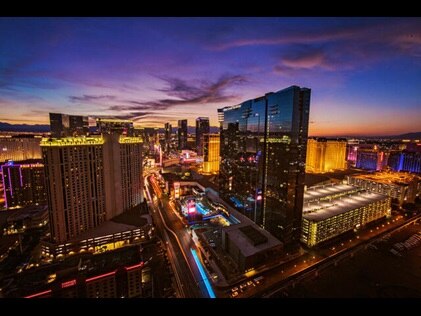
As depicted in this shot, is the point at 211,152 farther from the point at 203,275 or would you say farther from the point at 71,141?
the point at 203,275

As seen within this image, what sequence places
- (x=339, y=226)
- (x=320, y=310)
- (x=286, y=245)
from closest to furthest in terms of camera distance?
(x=320, y=310) → (x=286, y=245) → (x=339, y=226)

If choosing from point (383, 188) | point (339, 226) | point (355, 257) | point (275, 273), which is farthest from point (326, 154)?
point (275, 273)

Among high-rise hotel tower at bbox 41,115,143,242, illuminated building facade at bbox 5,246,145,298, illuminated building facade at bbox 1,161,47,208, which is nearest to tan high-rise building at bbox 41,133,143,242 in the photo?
high-rise hotel tower at bbox 41,115,143,242

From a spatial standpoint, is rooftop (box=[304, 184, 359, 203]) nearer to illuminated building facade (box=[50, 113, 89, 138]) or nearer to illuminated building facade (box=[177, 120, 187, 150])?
illuminated building facade (box=[50, 113, 89, 138])

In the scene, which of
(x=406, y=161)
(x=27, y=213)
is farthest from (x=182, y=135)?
(x=406, y=161)

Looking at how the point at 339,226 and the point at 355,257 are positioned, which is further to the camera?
the point at 339,226

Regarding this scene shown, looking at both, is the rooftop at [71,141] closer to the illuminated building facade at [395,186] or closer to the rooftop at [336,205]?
the rooftop at [336,205]

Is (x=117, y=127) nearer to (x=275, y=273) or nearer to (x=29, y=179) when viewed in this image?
(x=29, y=179)

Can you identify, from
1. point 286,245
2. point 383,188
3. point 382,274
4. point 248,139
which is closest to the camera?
point 382,274
